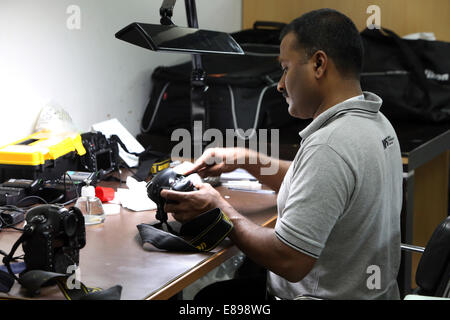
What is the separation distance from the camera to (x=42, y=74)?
82.8 inches

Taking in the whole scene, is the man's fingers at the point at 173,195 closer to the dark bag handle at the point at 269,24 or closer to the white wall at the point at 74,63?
the white wall at the point at 74,63

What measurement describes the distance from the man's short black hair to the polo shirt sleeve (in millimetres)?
241

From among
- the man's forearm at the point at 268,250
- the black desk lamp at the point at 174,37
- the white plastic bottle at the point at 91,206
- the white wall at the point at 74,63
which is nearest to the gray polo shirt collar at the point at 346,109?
the man's forearm at the point at 268,250

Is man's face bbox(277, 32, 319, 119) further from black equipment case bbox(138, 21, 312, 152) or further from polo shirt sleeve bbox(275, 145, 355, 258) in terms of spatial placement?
black equipment case bbox(138, 21, 312, 152)

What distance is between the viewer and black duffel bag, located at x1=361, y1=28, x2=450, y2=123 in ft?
8.79

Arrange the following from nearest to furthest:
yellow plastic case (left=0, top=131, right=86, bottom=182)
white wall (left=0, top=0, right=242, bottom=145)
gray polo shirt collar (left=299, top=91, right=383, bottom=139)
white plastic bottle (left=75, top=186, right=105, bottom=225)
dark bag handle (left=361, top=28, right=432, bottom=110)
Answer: gray polo shirt collar (left=299, top=91, right=383, bottom=139) → white plastic bottle (left=75, top=186, right=105, bottom=225) → yellow plastic case (left=0, top=131, right=86, bottom=182) → white wall (left=0, top=0, right=242, bottom=145) → dark bag handle (left=361, top=28, right=432, bottom=110)

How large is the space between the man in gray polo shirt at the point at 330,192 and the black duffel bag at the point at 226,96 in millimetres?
961

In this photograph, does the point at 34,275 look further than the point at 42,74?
No

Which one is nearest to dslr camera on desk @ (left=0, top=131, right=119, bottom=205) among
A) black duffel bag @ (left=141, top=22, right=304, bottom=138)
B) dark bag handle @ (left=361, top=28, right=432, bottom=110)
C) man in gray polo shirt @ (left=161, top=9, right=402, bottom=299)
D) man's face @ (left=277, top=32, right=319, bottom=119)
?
man in gray polo shirt @ (left=161, top=9, right=402, bottom=299)

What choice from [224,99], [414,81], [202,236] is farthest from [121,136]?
[414,81]

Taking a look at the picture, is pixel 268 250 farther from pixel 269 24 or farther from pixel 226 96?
pixel 269 24
